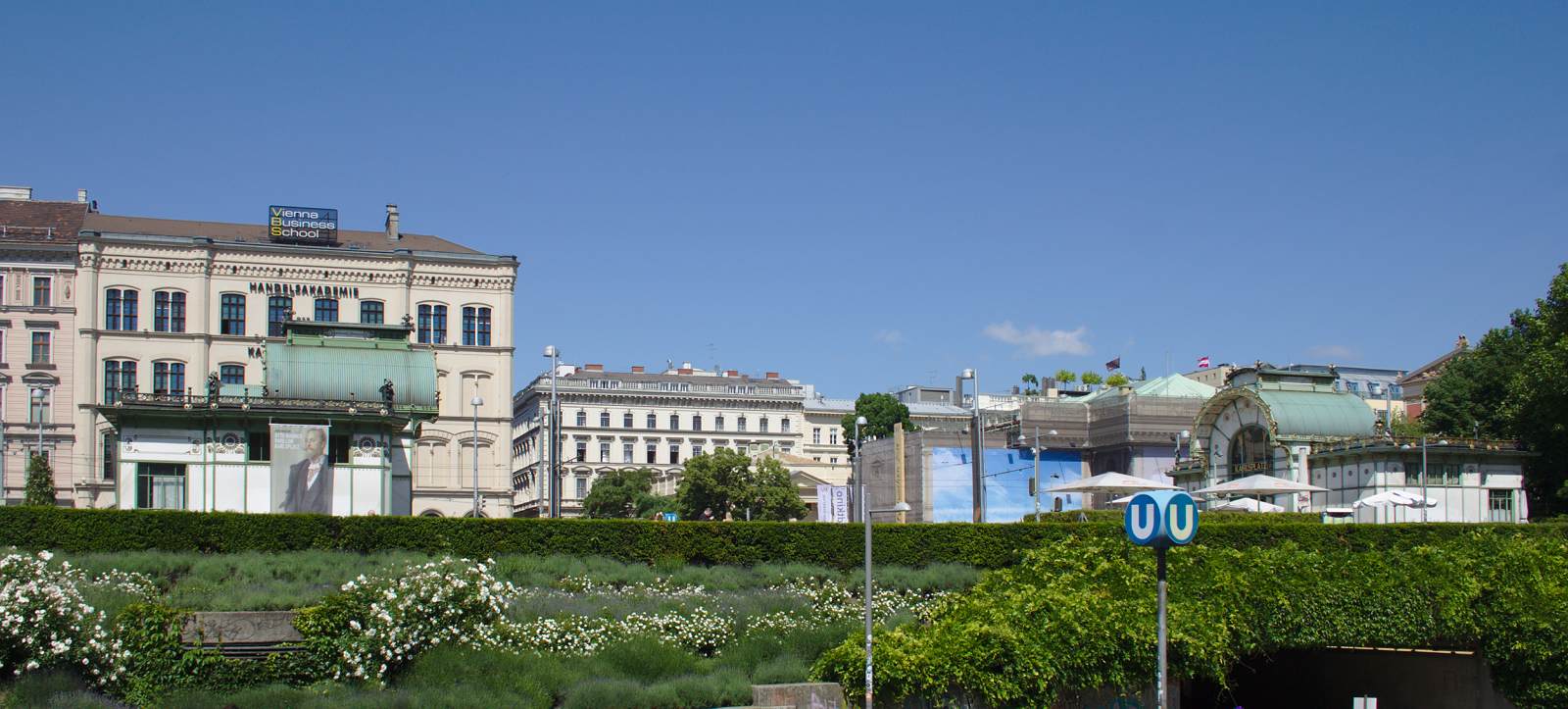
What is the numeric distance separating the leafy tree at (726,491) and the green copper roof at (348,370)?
3901 centimetres

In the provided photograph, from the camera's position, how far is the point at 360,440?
39656 mm

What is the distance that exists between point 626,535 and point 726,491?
178ft

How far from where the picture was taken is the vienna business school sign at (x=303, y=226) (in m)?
75.4

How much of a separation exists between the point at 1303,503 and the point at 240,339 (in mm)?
53859

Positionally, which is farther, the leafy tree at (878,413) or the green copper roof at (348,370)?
the leafy tree at (878,413)

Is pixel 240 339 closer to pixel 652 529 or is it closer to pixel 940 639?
pixel 652 529

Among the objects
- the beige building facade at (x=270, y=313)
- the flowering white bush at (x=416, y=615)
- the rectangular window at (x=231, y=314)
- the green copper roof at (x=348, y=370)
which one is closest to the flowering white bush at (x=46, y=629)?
the flowering white bush at (x=416, y=615)

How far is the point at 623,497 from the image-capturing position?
3858 inches

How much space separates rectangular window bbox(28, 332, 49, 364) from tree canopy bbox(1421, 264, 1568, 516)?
66.9 m

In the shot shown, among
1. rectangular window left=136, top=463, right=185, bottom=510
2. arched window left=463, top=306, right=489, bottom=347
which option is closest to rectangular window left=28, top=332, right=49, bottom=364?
arched window left=463, top=306, right=489, bottom=347

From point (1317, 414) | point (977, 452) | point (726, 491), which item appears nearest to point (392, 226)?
point (726, 491)

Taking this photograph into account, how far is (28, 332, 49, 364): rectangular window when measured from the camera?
233 ft

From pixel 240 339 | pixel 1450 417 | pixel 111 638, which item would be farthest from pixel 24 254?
pixel 1450 417

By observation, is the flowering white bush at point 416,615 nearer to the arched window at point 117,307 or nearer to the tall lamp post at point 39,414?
the tall lamp post at point 39,414
